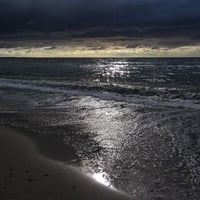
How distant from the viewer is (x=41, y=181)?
21.1 feet

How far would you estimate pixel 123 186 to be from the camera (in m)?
6.22

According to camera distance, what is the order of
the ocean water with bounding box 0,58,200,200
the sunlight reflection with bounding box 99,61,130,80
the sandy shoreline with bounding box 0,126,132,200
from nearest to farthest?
the sandy shoreline with bounding box 0,126,132,200 < the ocean water with bounding box 0,58,200,200 < the sunlight reflection with bounding box 99,61,130,80

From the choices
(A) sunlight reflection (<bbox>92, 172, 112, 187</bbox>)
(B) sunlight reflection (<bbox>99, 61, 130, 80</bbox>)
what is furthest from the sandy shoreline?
(B) sunlight reflection (<bbox>99, 61, 130, 80</bbox>)

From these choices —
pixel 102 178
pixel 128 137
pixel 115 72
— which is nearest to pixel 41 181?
pixel 102 178

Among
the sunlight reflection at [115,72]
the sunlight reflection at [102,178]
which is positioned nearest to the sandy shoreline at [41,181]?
the sunlight reflection at [102,178]

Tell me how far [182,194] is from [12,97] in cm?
1481

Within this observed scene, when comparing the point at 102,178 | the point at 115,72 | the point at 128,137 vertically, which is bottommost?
the point at 115,72

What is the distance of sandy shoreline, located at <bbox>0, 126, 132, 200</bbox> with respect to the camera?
19.1 feet

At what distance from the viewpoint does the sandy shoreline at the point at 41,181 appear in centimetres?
582

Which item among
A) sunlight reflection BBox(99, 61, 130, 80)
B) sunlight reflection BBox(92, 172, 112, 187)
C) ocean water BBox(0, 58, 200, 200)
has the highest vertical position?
sunlight reflection BBox(92, 172, 112, 187)

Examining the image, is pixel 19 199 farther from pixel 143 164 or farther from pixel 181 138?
pixel 181 138

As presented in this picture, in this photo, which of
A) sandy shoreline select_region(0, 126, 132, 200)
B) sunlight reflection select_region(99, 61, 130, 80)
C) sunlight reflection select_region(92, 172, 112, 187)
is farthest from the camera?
sunlight reflection select_region(99, 61, 130, 80)

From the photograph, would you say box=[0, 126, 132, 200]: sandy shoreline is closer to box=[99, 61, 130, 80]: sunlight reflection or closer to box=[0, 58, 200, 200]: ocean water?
box=[0, 58, 200, 200]: ocean water

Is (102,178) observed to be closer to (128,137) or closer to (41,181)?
(41,181)
